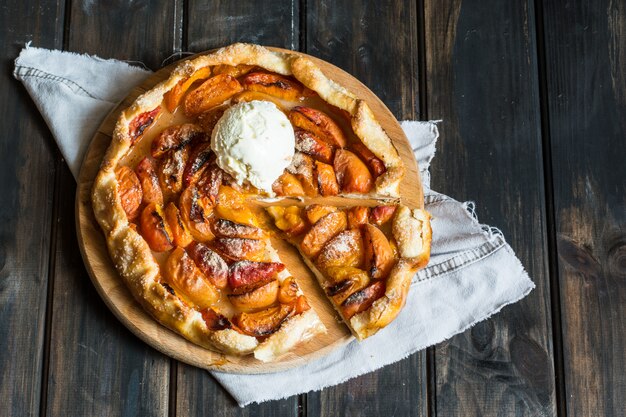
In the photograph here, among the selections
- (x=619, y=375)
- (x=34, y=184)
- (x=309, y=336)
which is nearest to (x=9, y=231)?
(x=34, y=184)

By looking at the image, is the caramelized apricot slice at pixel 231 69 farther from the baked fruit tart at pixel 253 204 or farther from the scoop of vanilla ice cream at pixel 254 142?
the scoop of vanilla ice cream at pixel 254 142

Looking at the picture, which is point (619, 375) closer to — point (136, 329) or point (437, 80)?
point (437, 80)

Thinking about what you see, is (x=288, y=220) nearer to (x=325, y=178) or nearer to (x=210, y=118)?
(x=325, y=178)

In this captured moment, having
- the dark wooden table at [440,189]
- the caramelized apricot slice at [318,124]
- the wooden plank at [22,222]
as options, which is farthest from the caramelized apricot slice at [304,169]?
the wooden plank at [22,222]

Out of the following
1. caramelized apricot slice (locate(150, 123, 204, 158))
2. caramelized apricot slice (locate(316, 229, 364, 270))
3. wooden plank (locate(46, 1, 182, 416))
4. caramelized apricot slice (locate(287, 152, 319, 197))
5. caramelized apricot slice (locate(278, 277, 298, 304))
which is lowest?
wooden plank (locate(46, 1, 182, 416))

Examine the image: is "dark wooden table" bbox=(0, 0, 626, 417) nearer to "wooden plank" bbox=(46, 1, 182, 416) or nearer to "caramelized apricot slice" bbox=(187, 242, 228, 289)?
"wooden plank" bbox=(46, 1, 182, 416)

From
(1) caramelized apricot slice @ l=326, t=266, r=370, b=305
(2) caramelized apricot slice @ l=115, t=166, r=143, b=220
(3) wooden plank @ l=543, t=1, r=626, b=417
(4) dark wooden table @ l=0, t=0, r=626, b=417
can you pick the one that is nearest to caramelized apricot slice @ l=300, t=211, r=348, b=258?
(1) caramelized apricot slice @ l=326, t=266, r=370, b=305

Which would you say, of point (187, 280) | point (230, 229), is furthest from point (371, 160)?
point (187, 280)
